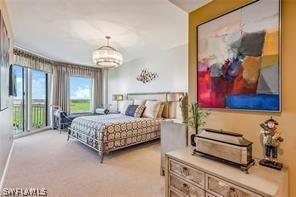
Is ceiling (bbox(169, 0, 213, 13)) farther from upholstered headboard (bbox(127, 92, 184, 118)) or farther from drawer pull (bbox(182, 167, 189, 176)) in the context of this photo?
upholstered headboard (bbox(127, 92, 184, 118))

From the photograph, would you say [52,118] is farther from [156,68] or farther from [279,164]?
[279,164]

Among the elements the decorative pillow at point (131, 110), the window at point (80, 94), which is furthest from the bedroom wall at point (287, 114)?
the window at point (80, 94)

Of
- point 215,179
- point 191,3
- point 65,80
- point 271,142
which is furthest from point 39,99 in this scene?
point 271,142

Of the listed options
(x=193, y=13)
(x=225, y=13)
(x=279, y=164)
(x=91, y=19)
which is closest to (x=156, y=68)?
(x=91, y=19)

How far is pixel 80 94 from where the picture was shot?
737 centimetres

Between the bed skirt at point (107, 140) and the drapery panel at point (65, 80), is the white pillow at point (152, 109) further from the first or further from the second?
the drapery panel at point (65, 80)

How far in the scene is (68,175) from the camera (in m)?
2.67

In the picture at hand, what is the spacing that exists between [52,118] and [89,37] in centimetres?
377

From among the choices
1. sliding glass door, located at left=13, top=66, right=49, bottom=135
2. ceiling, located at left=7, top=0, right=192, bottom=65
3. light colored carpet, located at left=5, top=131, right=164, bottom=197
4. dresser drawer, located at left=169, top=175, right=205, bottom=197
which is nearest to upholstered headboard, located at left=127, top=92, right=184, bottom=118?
light colored carpet, located at left=5, top=131, right=164, bottom=197

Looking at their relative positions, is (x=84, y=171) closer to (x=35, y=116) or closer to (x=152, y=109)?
(x=152, y=109)

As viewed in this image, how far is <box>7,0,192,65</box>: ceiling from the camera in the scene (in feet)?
8.52
